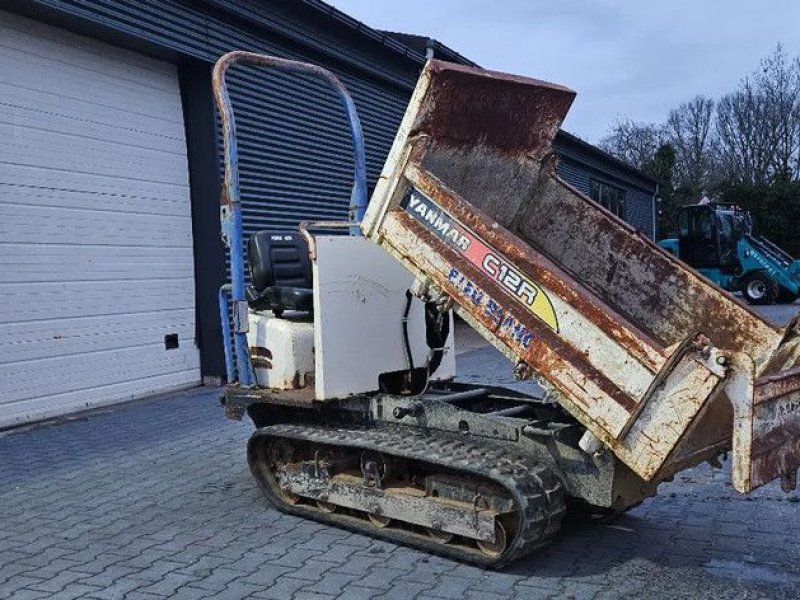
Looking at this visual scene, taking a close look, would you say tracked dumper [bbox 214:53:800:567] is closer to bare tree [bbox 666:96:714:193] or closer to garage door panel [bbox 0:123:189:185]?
garage door panel [bbox 0:123:189:185]

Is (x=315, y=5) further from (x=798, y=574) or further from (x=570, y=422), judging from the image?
(x=798, y=574)

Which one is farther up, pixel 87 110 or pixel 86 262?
pixel 87 110

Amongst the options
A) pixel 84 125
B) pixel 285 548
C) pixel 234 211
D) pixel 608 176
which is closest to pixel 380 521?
pixel 285 548

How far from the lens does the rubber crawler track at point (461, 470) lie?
402 centimetres

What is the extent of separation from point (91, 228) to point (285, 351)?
14.8 feet

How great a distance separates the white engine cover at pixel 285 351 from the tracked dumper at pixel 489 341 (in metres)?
0.01

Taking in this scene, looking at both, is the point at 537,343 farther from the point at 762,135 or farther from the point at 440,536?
the point at 762,135

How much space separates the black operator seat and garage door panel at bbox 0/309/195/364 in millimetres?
3465

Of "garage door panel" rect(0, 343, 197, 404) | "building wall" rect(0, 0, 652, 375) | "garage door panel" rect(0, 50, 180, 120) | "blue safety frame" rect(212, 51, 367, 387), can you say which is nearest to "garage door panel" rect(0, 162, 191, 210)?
"building wall" rect(0, 0, 652, 375)

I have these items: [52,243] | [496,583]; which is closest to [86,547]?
[496,583]

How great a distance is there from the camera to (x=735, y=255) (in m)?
24.6

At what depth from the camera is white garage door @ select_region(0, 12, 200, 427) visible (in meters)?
8.20

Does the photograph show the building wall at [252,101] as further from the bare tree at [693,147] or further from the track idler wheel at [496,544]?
the bare tree at [693,147]

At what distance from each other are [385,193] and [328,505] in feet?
6.29
